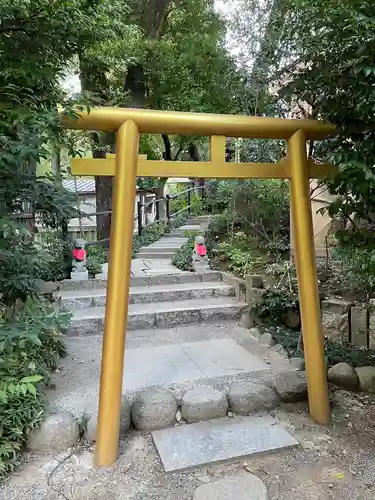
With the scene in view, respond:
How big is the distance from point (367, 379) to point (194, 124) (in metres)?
2.44

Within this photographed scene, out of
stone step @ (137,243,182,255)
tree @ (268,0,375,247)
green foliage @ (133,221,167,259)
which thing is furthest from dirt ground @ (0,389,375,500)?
green foliage @ (133,221,167,259)

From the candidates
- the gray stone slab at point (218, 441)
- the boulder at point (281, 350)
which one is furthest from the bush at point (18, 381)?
the boulder at point (281, 350)

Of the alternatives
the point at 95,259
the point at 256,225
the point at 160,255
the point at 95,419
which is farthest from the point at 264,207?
the point at 95,419

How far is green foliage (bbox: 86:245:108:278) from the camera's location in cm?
581

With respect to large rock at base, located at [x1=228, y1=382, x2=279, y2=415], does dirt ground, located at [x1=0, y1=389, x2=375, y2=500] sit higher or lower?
lower

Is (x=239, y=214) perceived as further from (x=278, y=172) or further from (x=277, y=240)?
(x=278, y=172)

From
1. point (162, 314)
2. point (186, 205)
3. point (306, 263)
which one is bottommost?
point (162, 314)

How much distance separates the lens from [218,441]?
7.79ft

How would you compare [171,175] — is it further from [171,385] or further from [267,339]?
[267,339]

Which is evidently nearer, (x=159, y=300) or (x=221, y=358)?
(x=221, y=358)

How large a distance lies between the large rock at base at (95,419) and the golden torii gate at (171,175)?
22 cm

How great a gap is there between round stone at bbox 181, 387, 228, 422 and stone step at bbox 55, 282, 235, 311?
8.10 ft

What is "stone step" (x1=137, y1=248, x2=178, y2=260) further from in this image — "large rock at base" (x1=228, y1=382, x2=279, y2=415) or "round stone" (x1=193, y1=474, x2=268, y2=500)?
"round stone" (x1=193, y1=474, x2=268, y2=500)

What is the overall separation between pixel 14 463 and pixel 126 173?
1836 mm
